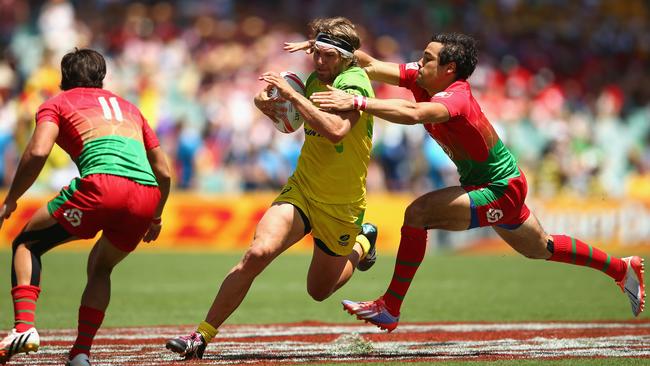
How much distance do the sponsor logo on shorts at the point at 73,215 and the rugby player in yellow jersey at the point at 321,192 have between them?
3.77ft

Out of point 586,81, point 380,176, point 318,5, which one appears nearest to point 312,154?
point 380,176

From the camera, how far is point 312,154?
784 centimetres

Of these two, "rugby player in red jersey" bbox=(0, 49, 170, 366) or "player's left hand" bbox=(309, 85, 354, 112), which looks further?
"player's left hand" bbox=(309, 85, 354, 112)

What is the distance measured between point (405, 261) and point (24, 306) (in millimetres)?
2931

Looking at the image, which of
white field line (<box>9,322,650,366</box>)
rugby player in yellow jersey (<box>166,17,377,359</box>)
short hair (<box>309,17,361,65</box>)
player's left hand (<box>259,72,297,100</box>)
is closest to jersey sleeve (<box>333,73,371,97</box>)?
rugby player in yellow jersey (<box>166,17,377,359</box>)

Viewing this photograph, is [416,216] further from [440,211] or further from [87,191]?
[87,191]

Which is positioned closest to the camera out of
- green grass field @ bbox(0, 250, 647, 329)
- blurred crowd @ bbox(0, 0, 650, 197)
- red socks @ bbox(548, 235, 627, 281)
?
red socks @ bbox(548, 235, 627, 281)

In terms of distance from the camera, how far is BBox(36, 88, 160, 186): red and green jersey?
22.4 feet

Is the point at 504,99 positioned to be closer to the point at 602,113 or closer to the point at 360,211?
the point at 602,113

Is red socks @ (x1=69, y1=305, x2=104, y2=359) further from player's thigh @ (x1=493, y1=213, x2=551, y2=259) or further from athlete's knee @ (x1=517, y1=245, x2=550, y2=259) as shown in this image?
athlete's knee @ (x1=517, y1=245, x2=550, y2=259)

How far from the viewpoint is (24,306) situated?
667 cm

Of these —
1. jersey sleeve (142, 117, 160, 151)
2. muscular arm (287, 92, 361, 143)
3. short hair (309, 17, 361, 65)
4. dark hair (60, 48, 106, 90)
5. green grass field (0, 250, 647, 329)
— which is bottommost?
green grass field (0, 250, 647, 329)

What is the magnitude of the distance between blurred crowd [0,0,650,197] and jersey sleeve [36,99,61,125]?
12826mm

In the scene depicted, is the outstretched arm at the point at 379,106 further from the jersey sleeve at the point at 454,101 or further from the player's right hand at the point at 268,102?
the player's right hand at the point at 268,102
